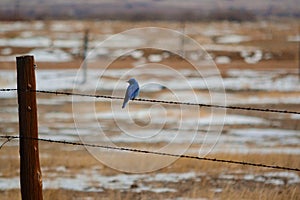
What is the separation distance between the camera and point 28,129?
6469 mm

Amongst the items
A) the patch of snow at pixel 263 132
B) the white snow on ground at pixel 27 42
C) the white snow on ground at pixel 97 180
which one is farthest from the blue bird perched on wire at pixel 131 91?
the white snow on ground at pixel 27 42

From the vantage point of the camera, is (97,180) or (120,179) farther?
(120,179)

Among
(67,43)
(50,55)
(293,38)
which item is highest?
(293,38)

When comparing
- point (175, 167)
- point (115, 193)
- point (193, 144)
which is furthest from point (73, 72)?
point (115, 193)

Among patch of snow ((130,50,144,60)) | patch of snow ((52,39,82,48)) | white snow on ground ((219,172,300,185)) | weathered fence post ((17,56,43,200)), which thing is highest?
patch of snow ((52,39,82,48))

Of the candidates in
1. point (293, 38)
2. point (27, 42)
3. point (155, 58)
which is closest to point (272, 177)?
point (155, 58)

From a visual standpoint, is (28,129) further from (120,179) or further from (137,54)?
(137,54)

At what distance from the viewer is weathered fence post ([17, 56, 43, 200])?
6.46 metres

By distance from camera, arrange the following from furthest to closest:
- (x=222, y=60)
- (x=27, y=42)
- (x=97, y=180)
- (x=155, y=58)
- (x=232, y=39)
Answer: (x=232, y=39)
(x=27, y=42)
(x=222, y=60)
(x=155, y=58)
(x=97, y=180)

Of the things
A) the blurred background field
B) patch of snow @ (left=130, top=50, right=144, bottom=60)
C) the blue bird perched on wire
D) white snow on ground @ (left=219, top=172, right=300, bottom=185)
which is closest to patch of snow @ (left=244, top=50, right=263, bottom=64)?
the blurred background field

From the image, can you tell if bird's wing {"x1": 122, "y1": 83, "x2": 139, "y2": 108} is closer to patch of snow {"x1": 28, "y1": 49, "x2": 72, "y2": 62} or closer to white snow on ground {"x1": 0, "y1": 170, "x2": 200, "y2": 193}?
white snow on ground {"x1": 0, "y1": 170, "x2": 200, "y2": 193}

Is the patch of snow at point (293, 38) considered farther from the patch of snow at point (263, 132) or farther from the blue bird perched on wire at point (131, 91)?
the blue bird perched on wire at point (131, 91)

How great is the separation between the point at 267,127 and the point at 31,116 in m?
14.4

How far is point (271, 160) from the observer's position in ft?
44.1
